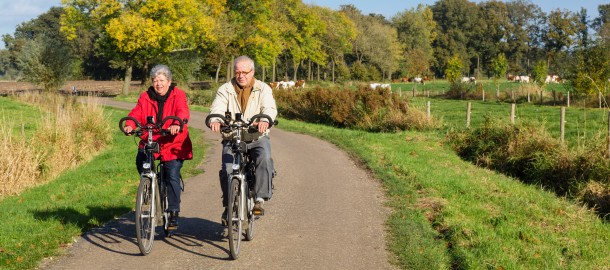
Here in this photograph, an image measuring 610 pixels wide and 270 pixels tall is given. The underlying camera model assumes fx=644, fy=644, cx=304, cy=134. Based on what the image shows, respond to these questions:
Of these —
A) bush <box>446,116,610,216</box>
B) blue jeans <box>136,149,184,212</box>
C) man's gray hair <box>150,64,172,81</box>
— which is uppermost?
man's gray hair <box>150,64,172,81</box>

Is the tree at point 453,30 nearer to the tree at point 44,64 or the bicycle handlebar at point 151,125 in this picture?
the tree at point 44,64

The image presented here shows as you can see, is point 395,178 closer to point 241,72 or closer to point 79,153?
point 241,72

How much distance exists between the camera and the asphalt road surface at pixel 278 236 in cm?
655

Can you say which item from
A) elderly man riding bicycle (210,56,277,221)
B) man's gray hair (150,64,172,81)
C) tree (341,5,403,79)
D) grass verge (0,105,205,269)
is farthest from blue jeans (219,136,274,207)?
tree (341,5,403,79)

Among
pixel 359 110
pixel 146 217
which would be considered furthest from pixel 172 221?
pixel 359 110

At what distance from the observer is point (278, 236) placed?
7703 mm

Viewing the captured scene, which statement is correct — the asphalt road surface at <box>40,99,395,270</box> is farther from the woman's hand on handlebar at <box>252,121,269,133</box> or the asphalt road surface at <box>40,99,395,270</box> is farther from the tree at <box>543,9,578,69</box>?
the tree at <box>543,9,578,69</box>

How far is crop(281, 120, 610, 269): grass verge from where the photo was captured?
6848 mm

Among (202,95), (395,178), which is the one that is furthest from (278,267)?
(202,95)

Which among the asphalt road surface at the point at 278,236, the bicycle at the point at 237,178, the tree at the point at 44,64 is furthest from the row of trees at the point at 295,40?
the bicycle at the point at 237,178

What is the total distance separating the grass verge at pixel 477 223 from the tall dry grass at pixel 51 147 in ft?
24.9

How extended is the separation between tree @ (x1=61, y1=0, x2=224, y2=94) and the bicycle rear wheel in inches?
1453

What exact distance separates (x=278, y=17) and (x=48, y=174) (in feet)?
182

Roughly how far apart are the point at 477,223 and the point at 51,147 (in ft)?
38.5
